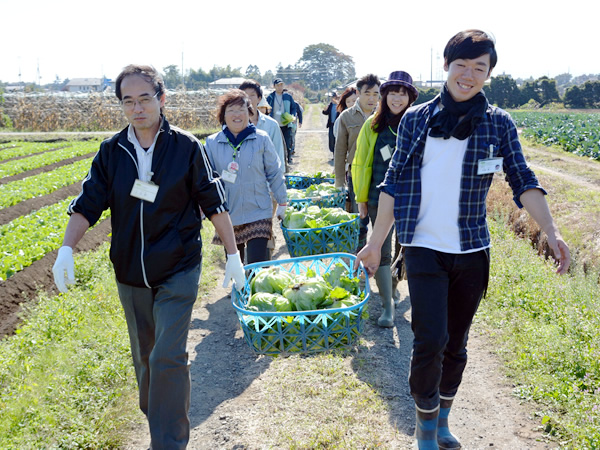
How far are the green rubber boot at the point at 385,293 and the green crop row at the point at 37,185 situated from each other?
807 centimetres

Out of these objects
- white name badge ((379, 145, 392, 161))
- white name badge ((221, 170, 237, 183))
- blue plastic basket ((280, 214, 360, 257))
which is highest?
white name badge ((379, 145, 392, 161))

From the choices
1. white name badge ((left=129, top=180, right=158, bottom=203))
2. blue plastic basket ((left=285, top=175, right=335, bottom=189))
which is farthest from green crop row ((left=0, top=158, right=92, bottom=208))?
white name badge ((left=129, top=180, right=158, bottom=203))

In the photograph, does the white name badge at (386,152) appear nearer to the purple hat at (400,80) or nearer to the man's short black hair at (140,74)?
the purple hat at (400,80)

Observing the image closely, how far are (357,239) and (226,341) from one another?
145 cm

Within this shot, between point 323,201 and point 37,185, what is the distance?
8.03 m

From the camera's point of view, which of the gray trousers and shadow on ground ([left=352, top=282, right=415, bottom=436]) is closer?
the gray trousers

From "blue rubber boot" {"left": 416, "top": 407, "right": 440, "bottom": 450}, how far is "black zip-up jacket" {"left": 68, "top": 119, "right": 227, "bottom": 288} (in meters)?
1.38

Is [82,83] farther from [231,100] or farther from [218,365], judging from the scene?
[218,365]

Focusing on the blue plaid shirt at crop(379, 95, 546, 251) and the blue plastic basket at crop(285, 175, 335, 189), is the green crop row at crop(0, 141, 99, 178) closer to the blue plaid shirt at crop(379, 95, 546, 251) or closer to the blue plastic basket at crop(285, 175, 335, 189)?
the blue plastic basket at crop(285, 175, 335, 189)

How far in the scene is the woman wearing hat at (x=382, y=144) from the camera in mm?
4090

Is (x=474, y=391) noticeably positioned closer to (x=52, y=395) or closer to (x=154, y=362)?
(x=154, y=362)

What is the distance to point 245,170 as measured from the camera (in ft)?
14.2

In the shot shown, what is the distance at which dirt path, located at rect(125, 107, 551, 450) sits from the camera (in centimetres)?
309

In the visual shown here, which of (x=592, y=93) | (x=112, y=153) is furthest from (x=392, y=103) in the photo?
(x=592, y=93)
